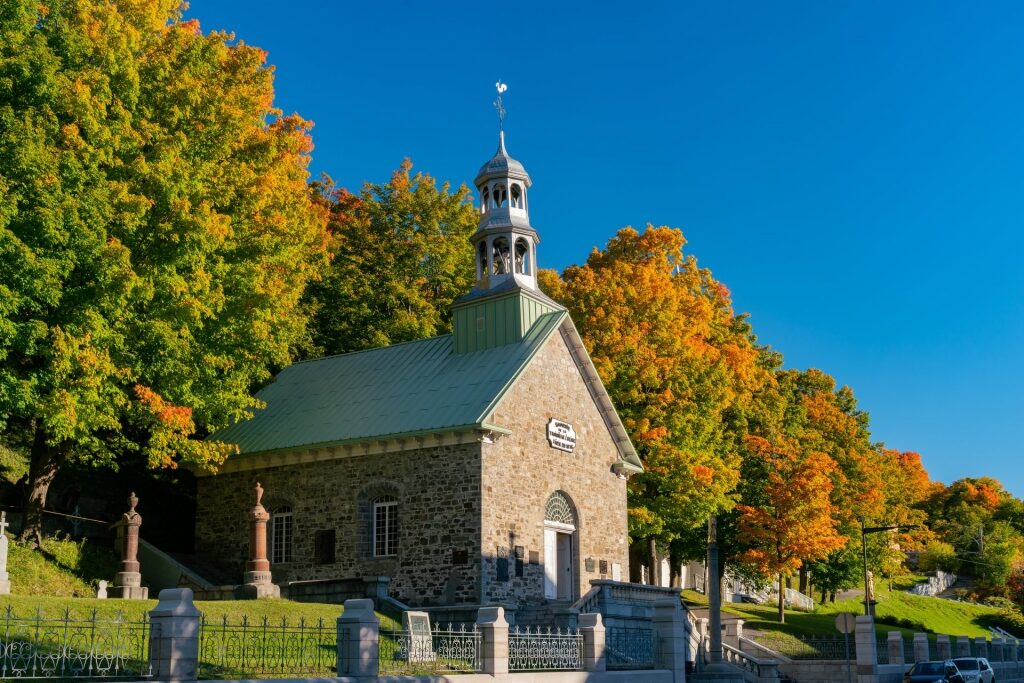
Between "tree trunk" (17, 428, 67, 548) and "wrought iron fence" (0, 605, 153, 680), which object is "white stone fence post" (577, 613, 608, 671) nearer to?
"wrought iron fence" (0, 605, 153, 680)

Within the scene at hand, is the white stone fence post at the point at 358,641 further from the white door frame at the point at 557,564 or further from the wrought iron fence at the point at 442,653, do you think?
the white door frame at the point at 557,564

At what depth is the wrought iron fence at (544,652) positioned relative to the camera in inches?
755

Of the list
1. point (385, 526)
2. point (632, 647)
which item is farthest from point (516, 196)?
point (632, 647)

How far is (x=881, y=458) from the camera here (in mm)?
60312

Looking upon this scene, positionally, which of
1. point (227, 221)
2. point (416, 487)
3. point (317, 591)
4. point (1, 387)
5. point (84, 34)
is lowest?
point (317, 591)

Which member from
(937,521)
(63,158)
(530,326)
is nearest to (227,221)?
(63,158)

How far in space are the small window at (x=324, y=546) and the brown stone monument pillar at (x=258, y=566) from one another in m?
2.06

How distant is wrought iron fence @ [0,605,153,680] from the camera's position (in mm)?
13008

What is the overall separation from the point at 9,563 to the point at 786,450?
28568 millimetres

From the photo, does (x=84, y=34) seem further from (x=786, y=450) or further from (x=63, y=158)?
(x=786, y=450)

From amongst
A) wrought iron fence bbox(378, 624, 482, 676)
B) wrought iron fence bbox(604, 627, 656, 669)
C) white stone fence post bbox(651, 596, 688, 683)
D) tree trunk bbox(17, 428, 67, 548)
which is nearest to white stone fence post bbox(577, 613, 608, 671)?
wrought iron fence bbox(604, 627, 656, 669)

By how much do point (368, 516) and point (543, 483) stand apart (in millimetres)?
4732

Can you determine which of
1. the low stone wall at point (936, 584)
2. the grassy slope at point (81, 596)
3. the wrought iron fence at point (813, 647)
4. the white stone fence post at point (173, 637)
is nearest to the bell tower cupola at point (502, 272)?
the grassy slope at point (81, 596)

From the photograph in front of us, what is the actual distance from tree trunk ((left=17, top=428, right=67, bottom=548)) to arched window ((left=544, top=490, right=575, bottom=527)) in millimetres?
12710
